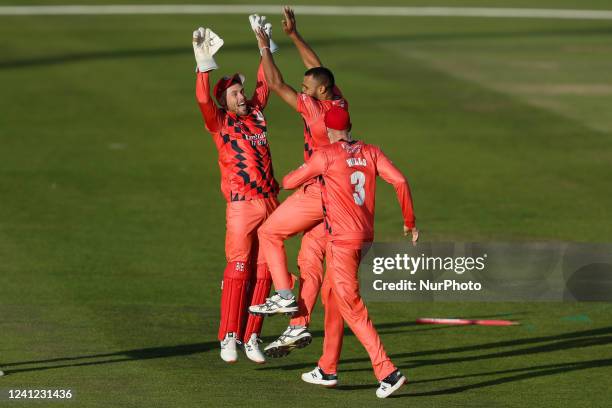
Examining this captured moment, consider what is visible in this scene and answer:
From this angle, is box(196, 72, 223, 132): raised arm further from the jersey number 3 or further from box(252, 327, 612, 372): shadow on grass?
box(252, 327, 612, 372): shadow on grass

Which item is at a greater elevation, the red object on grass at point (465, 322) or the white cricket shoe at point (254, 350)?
the white cricket shoe at point (254, 350)

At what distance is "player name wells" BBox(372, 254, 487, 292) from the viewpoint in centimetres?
1573

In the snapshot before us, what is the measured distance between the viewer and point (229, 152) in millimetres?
12219

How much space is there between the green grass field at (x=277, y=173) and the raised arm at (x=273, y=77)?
98.0 inches

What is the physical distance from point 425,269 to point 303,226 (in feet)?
17.9

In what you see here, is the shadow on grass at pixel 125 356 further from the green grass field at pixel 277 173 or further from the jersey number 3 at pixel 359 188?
the jersey number 3 at pixel 359 188

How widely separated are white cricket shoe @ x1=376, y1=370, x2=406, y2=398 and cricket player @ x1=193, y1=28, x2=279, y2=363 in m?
1.61

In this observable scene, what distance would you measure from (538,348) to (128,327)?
414 cm

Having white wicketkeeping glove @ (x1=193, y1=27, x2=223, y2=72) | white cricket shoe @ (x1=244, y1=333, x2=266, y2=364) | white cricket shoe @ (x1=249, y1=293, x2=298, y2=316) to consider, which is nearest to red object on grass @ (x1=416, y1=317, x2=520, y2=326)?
white cricket shoe @ (x1=244, y1=333, x2=266, y2=364)

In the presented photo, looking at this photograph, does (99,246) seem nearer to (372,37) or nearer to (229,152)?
(229,152)

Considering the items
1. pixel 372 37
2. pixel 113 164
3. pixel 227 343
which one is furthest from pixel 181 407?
pixel 372 37

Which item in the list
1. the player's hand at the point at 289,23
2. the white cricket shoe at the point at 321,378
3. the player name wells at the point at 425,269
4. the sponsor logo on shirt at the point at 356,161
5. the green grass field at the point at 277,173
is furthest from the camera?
the player name wells at the point at 425,269

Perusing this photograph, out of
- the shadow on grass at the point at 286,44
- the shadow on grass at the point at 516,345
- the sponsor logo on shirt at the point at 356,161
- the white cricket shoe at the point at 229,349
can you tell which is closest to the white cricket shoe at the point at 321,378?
the shadow on grass at the point at 516,345

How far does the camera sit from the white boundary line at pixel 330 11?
3612cm
